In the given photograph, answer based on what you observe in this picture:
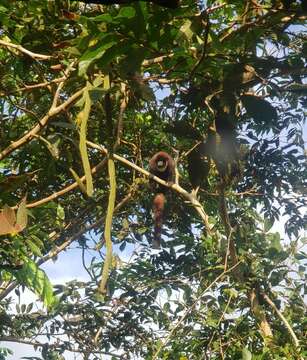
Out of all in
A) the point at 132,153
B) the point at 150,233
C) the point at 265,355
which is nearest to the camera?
the point at 265,355

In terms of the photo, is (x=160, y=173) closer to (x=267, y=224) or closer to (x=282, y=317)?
(x=282, y=317)

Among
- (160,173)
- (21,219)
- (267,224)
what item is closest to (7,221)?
(21,219)

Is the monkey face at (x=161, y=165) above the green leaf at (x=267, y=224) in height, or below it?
below

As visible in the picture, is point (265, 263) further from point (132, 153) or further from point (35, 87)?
point (35, 87)

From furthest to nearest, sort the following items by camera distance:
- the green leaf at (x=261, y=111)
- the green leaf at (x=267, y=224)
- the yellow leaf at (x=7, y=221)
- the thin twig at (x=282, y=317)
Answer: the green leaf at (x=267, y=224), the thin twig at (x=282, y=317), the yellow leaf at (x=7, y=221), the green leaf at (x=261, y=111)

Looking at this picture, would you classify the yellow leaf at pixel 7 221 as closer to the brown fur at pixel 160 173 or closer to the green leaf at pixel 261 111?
the green leaf at pixel 261 111

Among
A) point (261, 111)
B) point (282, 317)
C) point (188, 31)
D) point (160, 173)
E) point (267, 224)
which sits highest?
point (267, 224)

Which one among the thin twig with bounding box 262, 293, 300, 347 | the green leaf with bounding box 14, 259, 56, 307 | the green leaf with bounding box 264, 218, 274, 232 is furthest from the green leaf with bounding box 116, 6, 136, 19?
the green leaf with bounding box 264, 218, 274, 232

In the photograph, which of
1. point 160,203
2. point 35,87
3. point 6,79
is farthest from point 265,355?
point 6,79

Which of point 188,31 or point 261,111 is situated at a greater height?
point 188,31

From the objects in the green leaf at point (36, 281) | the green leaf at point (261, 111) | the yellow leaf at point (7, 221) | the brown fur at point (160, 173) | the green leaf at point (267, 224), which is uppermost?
the green leaf at point (267, 224)

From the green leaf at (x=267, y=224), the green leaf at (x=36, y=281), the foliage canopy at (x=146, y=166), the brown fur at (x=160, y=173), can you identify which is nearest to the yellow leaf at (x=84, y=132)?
the foliage canopy at (x=146, y=166)

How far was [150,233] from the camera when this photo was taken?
508 cm

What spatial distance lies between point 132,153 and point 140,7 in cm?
322
